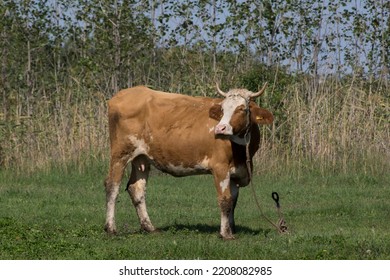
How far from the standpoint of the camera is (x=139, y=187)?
1308 centimetres

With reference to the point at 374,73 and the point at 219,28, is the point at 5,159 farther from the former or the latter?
the point at 374,73

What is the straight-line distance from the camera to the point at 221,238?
12000mm

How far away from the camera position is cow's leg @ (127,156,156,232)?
511 inches

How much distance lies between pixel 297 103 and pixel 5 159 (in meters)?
5.53

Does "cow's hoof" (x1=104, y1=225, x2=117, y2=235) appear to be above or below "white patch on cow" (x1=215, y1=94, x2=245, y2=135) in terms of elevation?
below

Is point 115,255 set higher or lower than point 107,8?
lower

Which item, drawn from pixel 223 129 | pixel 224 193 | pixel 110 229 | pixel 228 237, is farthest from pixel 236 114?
pixel 110 229

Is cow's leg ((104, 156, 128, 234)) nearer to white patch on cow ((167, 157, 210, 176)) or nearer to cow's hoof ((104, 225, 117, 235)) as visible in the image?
cow's hoof ((104, 225, 117, 235))

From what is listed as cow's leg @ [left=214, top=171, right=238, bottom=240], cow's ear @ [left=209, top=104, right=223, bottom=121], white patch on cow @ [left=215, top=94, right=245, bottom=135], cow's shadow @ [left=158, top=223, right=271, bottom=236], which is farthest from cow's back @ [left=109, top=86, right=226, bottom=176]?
cow's shadow @ [left=158, top=223, right=271, bottom=236]

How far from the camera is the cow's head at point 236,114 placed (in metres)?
11.9

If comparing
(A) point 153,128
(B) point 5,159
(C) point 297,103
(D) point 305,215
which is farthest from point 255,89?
(A) point 153,128

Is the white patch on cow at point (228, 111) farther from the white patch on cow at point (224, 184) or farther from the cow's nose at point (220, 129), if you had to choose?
the white patch on cow at point (224, 184)

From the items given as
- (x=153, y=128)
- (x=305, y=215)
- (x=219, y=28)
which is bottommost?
(x=305, y=215)

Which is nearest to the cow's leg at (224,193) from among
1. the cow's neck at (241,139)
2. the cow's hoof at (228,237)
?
the cow's hoof at (228,237)
